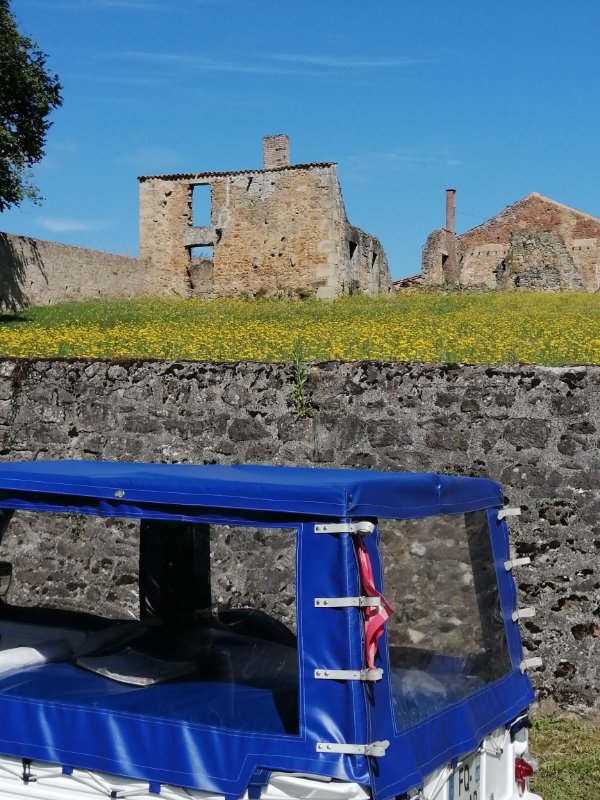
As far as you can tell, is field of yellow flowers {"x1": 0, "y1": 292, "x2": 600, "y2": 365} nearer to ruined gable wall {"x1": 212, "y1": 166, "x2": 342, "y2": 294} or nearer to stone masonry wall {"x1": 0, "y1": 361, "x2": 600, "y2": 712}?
stone masonry wall {"x1": 0, "y1": 361, "x2": 600, "y2": 712}

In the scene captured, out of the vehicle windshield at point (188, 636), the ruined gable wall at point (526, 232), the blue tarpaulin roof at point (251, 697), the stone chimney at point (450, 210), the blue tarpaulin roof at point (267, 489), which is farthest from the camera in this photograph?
the stone chimney at point (450, 210)

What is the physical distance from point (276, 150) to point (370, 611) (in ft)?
104

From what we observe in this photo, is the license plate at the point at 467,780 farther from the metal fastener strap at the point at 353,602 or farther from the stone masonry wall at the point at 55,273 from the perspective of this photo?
the stone masonry wall at the point at 55,273

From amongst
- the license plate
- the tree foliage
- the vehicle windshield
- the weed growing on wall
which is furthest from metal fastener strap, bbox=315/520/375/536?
the tree foliage

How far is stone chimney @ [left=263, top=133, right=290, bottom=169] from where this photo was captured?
34188 mm

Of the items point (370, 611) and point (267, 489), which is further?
point (267, 489)

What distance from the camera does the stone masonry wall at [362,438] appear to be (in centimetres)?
764

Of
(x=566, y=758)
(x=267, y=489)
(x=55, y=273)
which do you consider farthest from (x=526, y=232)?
(x=267, y=489)

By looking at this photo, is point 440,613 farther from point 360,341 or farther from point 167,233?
point 167,233

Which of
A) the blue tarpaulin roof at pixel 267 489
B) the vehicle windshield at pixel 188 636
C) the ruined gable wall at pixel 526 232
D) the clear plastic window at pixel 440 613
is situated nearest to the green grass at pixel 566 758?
the clear plastic window at pixel 440 613

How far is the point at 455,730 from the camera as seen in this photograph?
4164mm

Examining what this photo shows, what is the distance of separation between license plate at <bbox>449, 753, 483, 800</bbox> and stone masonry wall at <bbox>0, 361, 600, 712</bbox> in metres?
3.38

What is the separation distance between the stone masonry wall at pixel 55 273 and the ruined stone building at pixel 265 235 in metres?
2.32

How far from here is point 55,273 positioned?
93.9ft
